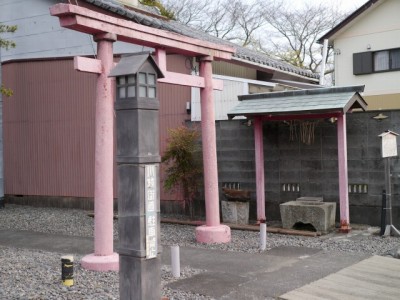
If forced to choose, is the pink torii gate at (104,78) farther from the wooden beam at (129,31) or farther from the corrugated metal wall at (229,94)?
the corrugated metal wall at (229,94)

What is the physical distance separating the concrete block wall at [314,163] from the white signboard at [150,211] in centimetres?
716

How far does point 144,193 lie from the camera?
4570 millimetres

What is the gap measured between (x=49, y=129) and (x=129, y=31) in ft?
26.2

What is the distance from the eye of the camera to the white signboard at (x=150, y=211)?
15.0ft

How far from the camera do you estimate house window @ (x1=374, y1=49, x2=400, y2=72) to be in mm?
19750

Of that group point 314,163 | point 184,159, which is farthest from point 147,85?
point 314,163

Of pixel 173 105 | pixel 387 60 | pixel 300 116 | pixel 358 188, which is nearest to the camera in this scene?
pixel 358 188

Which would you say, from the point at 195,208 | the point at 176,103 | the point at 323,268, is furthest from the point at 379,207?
the point at 176,103

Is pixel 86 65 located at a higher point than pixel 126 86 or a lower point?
higher

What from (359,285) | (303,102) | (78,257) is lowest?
(359,285)

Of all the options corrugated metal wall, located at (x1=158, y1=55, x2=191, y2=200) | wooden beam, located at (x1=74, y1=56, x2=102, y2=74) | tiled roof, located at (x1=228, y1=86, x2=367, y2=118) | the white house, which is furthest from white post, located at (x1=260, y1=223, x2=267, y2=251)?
the white house

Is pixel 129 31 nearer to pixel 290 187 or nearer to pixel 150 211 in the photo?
pixel 150 211

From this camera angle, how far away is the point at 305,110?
10.2 meters

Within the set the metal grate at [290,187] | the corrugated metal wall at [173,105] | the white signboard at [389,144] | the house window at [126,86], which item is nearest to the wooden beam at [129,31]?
the house window at [126,86]
